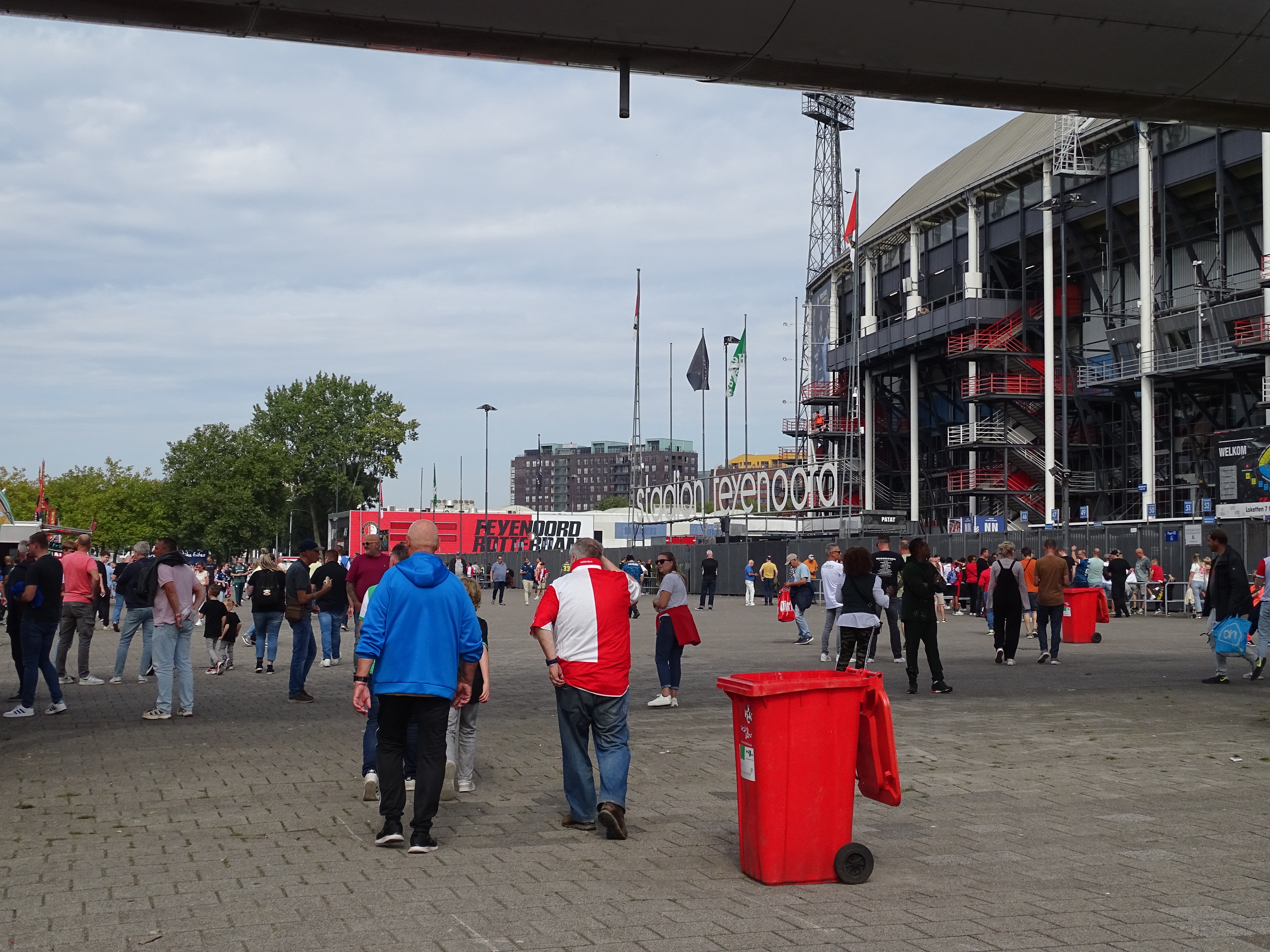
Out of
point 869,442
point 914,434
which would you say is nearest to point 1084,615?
point 914,434

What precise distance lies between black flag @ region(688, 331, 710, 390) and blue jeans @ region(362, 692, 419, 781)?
5855 cm

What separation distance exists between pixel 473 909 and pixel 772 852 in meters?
1.47

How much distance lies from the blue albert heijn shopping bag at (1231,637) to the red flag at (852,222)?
136 ft

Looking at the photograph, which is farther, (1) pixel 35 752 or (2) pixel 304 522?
(2) pixel 304 522

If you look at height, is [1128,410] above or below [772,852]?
above

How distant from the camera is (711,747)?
1073 cm

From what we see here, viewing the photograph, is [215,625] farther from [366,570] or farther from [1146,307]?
[1146,307]

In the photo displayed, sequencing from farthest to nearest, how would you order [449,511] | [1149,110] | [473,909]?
[449,511]
[1149,110]
[473,909]

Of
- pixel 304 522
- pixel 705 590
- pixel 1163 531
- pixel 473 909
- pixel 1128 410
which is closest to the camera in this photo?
pixel 473 909

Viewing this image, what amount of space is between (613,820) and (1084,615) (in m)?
17.5

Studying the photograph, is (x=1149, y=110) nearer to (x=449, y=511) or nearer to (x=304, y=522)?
(x=449, y=511)

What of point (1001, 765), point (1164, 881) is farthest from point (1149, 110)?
point (1164, 881)

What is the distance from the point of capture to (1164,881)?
6207mm

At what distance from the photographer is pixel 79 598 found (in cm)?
1588
